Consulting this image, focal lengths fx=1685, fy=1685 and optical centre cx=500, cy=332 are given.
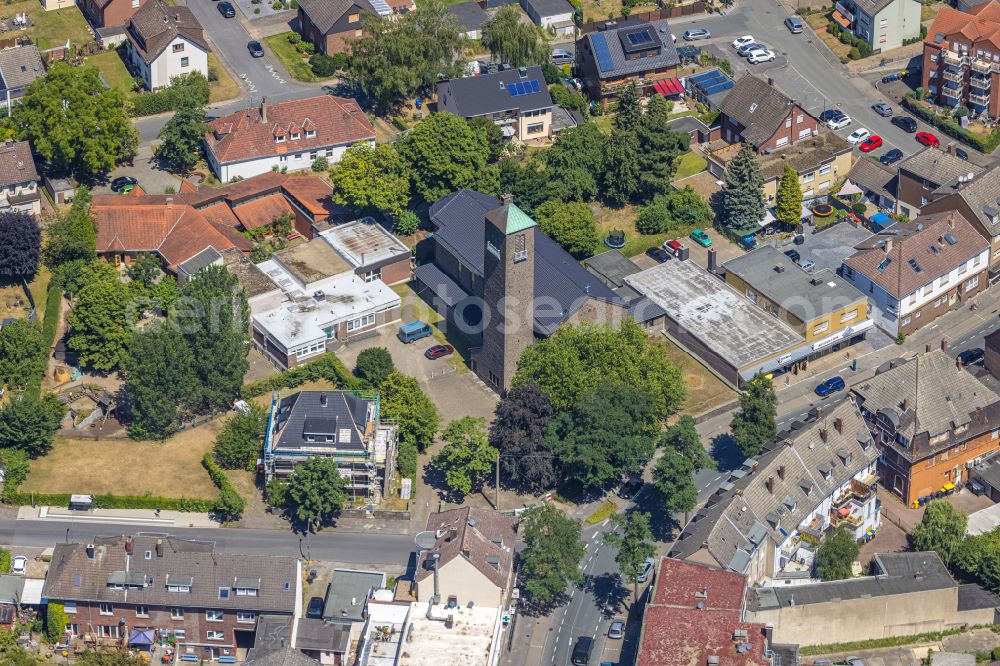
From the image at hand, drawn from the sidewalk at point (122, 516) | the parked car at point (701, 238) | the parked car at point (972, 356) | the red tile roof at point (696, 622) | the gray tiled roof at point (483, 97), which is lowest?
the sidewalk at point (122, 516)

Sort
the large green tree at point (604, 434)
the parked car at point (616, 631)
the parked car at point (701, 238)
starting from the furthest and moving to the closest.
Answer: the parked car at point (701, 238) < the large green tree at point (604, 434) < the parked car at point (616, 631)

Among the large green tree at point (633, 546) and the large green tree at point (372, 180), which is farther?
the large green tree at point (372, 180)

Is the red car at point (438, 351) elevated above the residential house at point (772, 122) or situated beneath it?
situated beneath

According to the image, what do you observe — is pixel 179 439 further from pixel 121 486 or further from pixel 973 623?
pixel 973 623

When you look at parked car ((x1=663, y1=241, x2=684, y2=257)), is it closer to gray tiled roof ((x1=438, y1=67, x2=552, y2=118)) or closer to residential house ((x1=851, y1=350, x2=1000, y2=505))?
gray tiled roof ((x1=438, y1=67, x2=552, y2=118))

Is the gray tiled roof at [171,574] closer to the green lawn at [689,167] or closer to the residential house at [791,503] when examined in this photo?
the residential house at [791,503]

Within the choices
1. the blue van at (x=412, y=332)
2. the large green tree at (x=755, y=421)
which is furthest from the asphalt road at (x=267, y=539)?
the large green tree at (x=755, y=421)

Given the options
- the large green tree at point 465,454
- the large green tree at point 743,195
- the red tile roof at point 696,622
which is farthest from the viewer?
the large green tree at point 743,195
